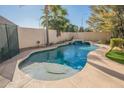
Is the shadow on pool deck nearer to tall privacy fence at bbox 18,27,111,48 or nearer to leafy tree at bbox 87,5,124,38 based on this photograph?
tall privacy fence at bbox 18,27,111,48

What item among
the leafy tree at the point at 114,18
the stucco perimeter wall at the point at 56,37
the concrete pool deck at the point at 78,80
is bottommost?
the concrete pool deck at the point at 78,80

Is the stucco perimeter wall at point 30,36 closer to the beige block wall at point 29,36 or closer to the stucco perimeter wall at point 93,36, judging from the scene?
the beige block wall at point 29,36

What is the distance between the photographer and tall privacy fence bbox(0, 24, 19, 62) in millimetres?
8094

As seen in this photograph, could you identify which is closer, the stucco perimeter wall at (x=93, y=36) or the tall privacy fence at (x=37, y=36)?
the tall privacy fence at (x=37, y=36)

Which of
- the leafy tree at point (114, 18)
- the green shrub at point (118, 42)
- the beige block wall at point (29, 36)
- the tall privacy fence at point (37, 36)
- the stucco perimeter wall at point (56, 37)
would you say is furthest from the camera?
the stucco perimeter wall at point (56, 37)

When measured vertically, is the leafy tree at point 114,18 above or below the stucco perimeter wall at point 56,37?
above

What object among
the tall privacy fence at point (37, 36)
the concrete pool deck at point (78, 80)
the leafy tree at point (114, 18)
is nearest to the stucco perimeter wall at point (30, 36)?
the tall privacy fence at point (37, 36)

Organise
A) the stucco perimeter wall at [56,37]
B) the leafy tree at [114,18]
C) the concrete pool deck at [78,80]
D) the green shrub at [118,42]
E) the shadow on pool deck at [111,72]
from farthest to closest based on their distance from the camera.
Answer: the stucco perimeter wall at [56,37], the leafy tree at [114,18], the green shrub at [118,42], the shadow on pool deck at [111,72], the concrete pool deck at [78,80]

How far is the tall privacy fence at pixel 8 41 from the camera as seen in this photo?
809 centimetres

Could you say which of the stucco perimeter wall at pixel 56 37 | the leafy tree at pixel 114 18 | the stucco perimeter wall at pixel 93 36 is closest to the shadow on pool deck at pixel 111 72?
the leafy tree at pixel 114 18

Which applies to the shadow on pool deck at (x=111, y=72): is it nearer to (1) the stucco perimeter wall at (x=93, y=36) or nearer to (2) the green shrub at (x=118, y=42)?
(2) the green shrub at (x=118, y=42)

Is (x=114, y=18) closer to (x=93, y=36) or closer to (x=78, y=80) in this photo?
(x=93, y=36)

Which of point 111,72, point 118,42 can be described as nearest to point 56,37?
point 118,42

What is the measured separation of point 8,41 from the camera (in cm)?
894
